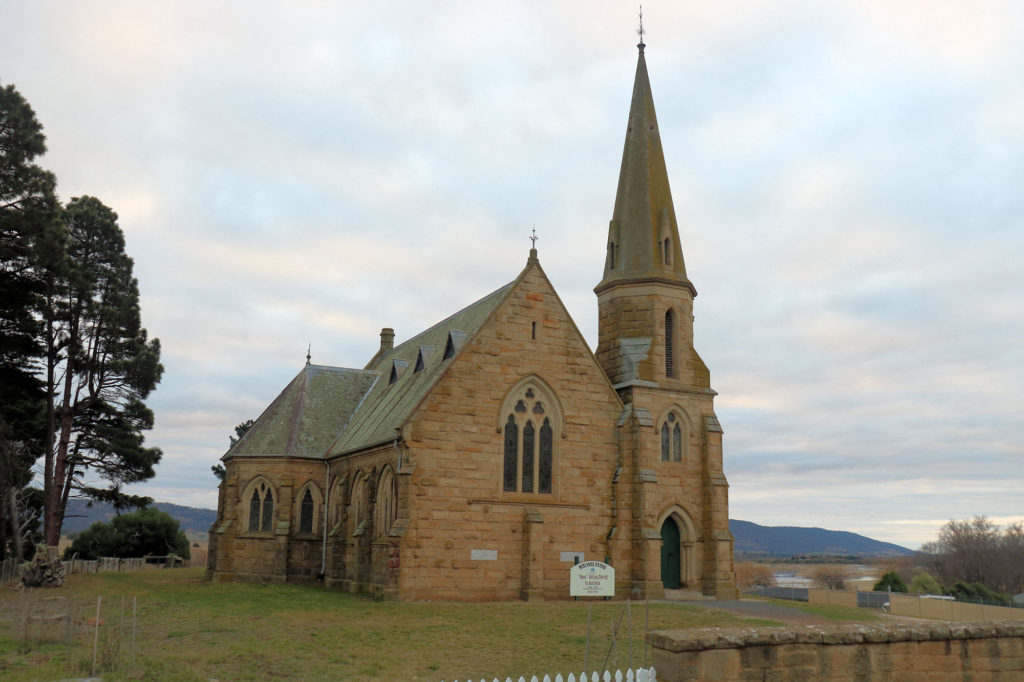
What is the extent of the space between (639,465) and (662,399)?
3191 mm

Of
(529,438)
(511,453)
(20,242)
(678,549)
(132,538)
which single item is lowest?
(132,538)

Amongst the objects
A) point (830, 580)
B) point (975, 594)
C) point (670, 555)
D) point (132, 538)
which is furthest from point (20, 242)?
point (830, 580)

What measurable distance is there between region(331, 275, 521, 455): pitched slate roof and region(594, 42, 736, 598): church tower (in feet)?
19.4

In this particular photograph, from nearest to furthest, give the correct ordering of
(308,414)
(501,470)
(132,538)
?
(501,470), (308,414), (132,538)

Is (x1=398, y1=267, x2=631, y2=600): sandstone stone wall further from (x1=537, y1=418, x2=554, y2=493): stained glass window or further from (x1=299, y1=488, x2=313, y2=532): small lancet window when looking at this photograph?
(x1=299, y1=488, x2=313, y2=532): small lancet window

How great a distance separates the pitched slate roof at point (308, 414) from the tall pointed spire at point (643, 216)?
1424 cm

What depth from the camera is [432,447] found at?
93.1 feet

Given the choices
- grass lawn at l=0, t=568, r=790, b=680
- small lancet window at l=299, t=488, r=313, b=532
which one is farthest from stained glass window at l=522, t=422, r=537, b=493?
small lancet window at l=299, t=488, r=313, b=532

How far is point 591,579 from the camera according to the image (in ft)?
53.2

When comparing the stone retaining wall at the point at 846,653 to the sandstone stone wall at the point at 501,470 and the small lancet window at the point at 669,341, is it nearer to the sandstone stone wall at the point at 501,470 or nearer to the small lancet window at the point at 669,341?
the sandstone stone wall at the point at 501,470

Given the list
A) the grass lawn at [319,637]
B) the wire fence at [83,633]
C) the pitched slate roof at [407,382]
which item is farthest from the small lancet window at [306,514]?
the wire fence at [83,633]

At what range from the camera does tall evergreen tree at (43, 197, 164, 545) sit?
39.1m

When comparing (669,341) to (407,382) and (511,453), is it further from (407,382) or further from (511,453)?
(407,382)

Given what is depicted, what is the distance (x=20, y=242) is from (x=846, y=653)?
94.8 feet
